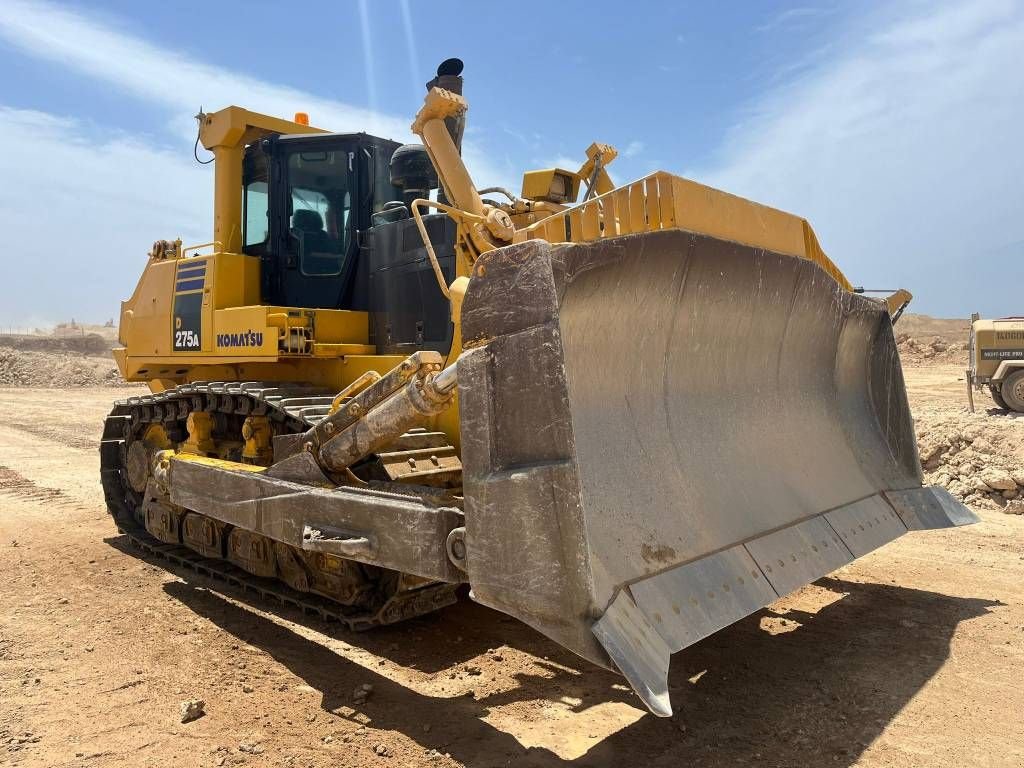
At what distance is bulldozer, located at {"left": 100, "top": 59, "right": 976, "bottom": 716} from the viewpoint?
2592 millimetres

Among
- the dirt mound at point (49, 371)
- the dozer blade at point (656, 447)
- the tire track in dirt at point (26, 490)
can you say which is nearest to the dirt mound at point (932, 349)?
the dozer blade at point (656, 447)

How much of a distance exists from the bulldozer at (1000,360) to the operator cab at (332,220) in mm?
12416

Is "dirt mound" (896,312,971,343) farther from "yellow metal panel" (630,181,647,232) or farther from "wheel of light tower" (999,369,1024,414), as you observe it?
"yellow metal panel" (630,181,647,232)

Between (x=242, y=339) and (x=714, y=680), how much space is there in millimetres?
3630

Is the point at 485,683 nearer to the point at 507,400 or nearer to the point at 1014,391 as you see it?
the point at 507,400

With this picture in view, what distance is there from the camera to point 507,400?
2.60m

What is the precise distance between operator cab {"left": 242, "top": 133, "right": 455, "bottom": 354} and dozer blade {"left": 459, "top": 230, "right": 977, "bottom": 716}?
2331 mm

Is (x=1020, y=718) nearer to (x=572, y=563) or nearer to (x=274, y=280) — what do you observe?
(x=572, y=563)

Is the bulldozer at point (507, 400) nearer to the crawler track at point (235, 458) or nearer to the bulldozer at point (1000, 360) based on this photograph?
the crawler track at point (235, 458)

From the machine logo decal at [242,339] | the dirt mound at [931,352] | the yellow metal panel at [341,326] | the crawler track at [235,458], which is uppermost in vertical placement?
the dirt mound at [931,352]

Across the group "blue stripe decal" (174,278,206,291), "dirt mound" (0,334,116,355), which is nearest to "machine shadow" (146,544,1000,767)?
"blue stripe decal" (174,278,206,291)

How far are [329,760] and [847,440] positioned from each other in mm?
3382

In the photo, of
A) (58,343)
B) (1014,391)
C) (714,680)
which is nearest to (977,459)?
(714,680)

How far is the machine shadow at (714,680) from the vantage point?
116 inches
